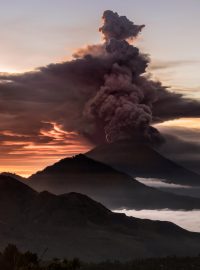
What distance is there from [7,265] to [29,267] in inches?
1929

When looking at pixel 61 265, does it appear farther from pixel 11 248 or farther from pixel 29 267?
pixel 11 248

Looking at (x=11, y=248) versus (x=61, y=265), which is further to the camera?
(x=11, y=248)

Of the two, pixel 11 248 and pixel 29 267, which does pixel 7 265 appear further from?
pixel 29 267

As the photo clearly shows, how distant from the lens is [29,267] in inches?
3807

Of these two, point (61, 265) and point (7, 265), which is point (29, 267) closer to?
point (61, 265)

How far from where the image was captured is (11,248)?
14488cm

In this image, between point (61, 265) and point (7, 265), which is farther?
point (7, 265)

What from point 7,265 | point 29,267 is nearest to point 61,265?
point 29,267

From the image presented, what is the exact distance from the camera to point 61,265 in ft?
318

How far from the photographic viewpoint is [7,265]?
14325 centimetres

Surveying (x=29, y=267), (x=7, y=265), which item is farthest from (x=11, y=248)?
(x=29, y=267)

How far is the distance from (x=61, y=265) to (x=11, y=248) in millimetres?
50889

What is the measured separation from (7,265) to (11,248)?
14.2 ft
